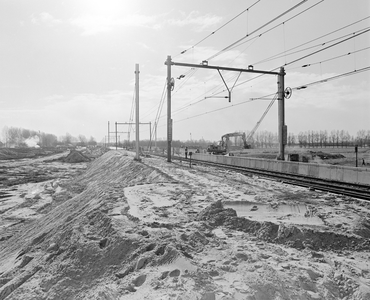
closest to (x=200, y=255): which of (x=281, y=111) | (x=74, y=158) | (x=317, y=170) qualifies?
(x=317, y=170)

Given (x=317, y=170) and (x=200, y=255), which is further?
(x=317, y=170)

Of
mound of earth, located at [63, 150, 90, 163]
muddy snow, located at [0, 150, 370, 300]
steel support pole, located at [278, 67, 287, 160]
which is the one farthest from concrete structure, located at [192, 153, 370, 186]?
mound of earth, located at [63, 150, 90, 163]

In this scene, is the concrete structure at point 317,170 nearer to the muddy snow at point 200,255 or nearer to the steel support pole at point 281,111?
the steel support pole at point 281,111

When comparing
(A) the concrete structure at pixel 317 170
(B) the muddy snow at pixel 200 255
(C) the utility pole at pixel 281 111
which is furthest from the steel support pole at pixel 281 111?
(B) the muddy snow at pixel 200 255

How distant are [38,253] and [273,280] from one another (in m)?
4.94

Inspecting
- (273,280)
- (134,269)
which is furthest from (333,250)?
(134,269)

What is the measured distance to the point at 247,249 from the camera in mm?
4957

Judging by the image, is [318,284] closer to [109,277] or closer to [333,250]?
[333,250]

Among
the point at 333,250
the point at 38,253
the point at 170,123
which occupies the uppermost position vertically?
the point at 170,123

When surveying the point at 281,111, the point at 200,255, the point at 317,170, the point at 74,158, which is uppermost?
the point at 281,111

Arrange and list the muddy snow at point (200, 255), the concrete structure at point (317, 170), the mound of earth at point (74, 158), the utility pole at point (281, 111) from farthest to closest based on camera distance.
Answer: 1. the mound of earth at point (74, 158)
2. the utility pole at point (281, 111)
3. the concrete structure at point (317, 170)
4. the muddy snow at point (200, 255)

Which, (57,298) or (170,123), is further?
(170,123)

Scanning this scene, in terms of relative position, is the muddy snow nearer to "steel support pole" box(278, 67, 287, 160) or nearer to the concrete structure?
the concrete structure

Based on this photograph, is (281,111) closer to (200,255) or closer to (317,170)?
(317,170)
